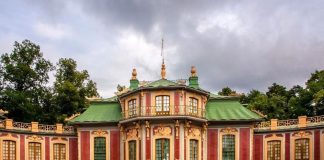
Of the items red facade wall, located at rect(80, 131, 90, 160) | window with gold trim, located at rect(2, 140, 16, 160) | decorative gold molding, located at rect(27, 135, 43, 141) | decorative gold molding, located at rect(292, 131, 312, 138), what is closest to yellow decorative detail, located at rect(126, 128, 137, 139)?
red facade wall, located at rect(80, 131, 90, 160)

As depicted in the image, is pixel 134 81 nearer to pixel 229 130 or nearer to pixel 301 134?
pixel 229 130

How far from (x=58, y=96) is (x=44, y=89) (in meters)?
2.68

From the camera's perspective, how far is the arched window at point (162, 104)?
42250mm

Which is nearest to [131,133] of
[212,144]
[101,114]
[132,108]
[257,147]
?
[132,108]

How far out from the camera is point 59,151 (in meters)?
46.1

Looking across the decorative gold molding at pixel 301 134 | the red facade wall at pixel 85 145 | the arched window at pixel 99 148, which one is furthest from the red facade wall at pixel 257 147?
the red facade wall at pixel 85 145

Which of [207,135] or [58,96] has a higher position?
[58,96]

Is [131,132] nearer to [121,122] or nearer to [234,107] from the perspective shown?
[121,122]

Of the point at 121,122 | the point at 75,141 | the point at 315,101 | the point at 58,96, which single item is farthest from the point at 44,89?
the point at 315,101

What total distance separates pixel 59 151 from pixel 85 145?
2.80 m

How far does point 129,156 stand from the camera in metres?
43.6

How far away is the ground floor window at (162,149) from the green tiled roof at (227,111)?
14.6 feet

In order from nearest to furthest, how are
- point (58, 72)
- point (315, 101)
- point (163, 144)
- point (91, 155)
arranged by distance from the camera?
point (163, 144) < point (91, 155) < point (315, 101) < point (58, 72)

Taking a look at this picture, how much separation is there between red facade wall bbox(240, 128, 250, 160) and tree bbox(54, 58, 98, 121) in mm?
20529
